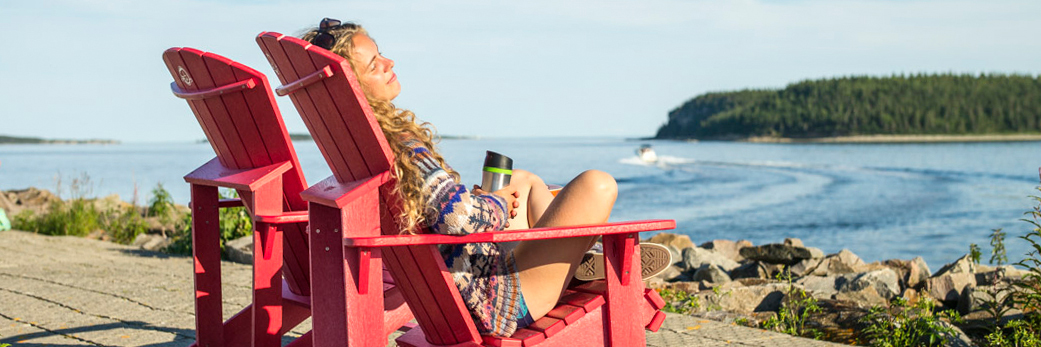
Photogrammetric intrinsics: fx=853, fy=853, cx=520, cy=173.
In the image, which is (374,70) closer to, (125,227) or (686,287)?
(686,287)

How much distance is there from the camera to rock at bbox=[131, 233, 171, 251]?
8.28m

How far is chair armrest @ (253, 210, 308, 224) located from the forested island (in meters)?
103

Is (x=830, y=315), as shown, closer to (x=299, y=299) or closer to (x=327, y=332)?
(x=299, y=299)

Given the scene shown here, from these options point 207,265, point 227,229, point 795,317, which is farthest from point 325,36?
point 227,229

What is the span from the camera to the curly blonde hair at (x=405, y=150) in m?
2.36

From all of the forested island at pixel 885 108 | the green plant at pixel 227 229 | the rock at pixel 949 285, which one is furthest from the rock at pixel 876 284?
the forested island at pixel 885 108

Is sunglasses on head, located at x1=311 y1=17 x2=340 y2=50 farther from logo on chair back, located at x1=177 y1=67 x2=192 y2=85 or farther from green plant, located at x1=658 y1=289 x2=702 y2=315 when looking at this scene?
green plant, located at x1=658 y1=289 x2=702 y2=315

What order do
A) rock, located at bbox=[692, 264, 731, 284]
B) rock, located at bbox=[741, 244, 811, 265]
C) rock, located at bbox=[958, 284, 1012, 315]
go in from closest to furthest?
rock, located at bbox=[958, 284, 1012, 315]
rock, located at bbox=[692, 264, 731, 284]
rock, located at bbox=[741, 244, 811, 265]

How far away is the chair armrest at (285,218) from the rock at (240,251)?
389cm

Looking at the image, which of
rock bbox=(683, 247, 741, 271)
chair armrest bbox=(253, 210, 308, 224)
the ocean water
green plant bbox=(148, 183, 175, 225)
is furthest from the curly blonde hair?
the ocean water

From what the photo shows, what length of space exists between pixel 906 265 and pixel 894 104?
109 m

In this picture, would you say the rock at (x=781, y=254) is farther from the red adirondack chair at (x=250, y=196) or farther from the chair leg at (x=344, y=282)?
the chair leg at (x=344, y=282)

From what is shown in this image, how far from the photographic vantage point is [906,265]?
25.1 feet

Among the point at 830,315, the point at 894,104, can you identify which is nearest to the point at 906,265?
the point at 830,315
